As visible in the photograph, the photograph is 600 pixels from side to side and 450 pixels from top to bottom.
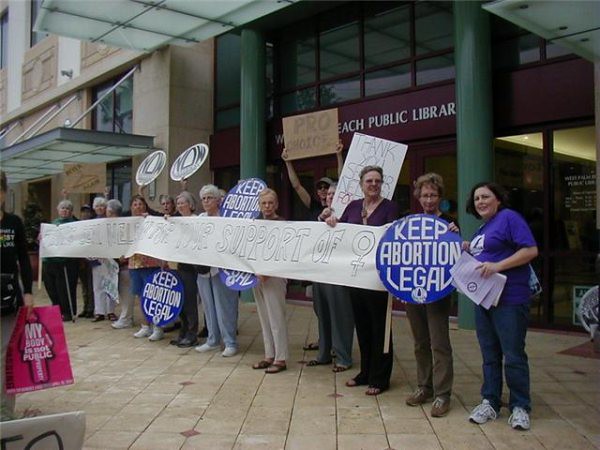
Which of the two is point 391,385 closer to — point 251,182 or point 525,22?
point 251,182

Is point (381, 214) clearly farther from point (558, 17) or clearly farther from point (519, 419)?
point (558, 17)

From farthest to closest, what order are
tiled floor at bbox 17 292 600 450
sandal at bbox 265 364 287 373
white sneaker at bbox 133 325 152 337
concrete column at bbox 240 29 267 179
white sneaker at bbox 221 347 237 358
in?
1. concrete column at bbox 240 29 267 179
2. white sneaker at bbox 133 325 152 337
3. white sneaker at bbox 221 347 237 358
4. sandal at bbox 265 364 287 373
5. tiled floor at bbox 17 292 600 450

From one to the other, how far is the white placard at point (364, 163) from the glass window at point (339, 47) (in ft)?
15.4

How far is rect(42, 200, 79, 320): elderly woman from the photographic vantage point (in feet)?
27.3

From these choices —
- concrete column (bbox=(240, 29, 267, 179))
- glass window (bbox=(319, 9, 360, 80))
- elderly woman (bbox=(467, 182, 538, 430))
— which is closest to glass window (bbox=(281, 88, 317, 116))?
glass window (bbox=(319, 9, 360, 80))

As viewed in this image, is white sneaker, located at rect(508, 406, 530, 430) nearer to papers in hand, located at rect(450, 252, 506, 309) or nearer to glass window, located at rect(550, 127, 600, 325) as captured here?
papers in hand, located at rect(450, 252, 506, 309)

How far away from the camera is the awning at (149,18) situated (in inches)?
348

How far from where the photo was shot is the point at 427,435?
3688mm

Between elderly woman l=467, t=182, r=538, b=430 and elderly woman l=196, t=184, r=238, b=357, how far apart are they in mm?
2916

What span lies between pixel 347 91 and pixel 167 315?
512 centimetres

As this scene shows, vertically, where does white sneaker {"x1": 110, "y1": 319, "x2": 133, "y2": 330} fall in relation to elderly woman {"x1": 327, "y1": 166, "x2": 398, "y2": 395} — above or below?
below

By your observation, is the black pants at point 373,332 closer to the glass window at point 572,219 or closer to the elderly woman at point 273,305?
the elderly woman at point 273,305

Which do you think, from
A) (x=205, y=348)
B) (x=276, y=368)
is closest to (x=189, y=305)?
(x=205, y=348)

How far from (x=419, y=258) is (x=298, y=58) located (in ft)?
24.1
